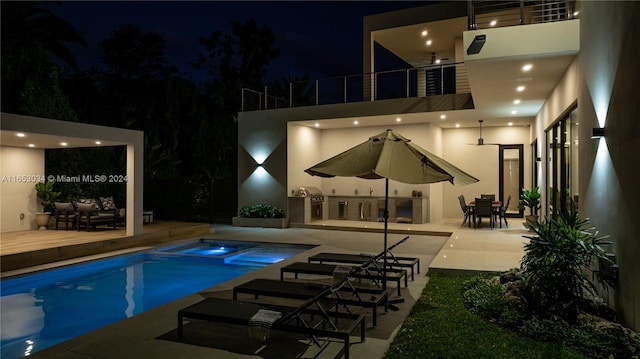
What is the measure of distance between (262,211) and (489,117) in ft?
28.5

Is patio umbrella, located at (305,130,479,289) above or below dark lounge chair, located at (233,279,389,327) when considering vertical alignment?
above

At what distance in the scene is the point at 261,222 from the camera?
16.5 meters

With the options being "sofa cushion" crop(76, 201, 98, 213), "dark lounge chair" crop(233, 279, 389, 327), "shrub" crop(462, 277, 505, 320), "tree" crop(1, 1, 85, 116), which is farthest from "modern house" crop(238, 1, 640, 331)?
"tree" crop(1, 1, 85, 116)

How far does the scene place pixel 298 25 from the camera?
6175 centimetres

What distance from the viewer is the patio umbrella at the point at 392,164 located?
5.46 m

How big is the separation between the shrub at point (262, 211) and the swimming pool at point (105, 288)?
12.3 ft

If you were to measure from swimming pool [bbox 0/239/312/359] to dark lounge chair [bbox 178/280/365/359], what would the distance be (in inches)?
86.5

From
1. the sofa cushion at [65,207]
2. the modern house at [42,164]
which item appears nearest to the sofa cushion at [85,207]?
the sofa cushion at [65,207]

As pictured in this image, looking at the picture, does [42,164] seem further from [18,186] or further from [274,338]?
[274,338]

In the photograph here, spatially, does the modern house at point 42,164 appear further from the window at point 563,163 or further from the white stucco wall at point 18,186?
the window at point 563,163

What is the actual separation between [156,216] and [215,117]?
24.6ft

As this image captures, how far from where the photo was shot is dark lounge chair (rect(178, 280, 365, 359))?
13.9ft

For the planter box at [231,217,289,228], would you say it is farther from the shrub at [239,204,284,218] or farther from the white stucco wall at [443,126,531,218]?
the white stucco wall at [443,126,531,218]

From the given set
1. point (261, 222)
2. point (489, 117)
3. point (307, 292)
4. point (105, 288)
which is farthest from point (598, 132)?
point (261, 222)
